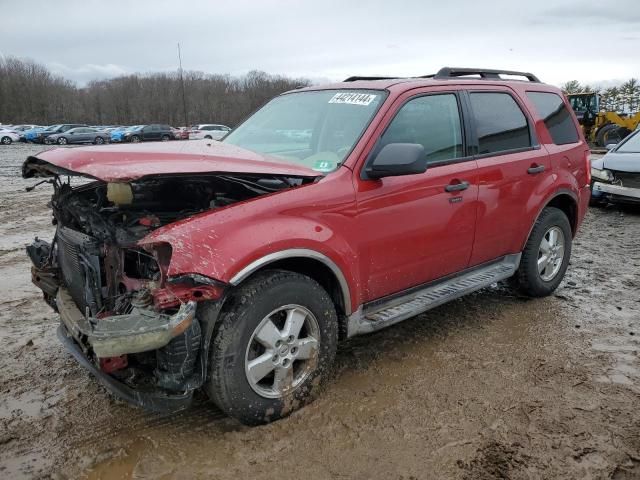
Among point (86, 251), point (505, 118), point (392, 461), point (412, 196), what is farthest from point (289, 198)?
point (505, 118)

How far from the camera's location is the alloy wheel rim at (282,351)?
2.89 meters

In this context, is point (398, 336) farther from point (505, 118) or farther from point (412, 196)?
point (505, 118)

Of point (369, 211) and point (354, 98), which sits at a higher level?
point (354, 98)

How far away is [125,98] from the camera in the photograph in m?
86.6

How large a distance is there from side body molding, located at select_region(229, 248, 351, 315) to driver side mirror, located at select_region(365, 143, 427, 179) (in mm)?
635

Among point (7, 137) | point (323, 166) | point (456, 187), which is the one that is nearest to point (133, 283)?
point (323, 166)

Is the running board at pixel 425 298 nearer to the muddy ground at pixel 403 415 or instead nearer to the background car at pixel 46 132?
the muddy ground at pixel 403 415

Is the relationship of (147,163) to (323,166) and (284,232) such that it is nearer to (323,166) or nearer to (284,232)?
(284,232)

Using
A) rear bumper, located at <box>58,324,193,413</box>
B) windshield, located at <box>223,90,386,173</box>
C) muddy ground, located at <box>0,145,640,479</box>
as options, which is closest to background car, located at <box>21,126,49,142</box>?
muddy ground, located at <box>0,145,640,479</box>

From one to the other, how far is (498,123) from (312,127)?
1576 millimetres

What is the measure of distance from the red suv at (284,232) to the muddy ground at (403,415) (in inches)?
12.3

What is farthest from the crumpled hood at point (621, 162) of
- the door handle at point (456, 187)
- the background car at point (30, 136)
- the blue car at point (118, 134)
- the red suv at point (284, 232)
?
the background car at point (30, 136)

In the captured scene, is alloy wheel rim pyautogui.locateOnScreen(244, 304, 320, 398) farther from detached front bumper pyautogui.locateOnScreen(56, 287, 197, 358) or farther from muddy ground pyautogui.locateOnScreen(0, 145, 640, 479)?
detached front bumper pyautogui.locateOnScreen(56, 287, 197, 358)

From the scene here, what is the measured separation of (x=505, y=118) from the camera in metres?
4.43
